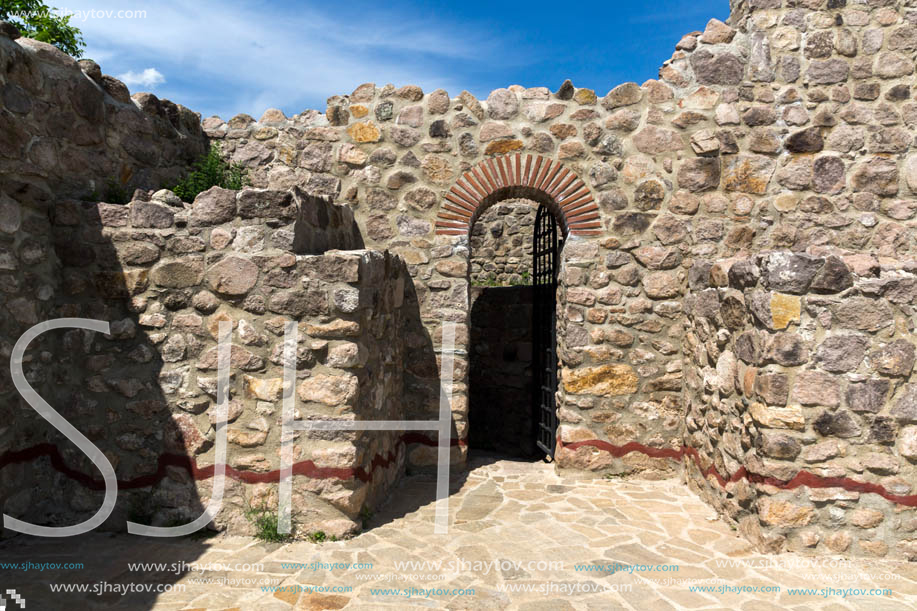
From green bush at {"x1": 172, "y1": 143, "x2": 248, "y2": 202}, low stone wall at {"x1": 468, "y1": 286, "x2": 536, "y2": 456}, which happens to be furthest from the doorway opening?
green bush at {"x1": 172, "y1": 143, "x2": 248, "y2": 202}

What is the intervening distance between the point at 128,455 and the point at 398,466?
2007mm

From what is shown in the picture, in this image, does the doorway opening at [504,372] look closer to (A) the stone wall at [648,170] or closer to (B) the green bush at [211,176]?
(A) the stone wall at [648,170]

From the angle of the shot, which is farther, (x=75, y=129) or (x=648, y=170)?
(x=648, y=170)

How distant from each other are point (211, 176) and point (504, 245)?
6341mm

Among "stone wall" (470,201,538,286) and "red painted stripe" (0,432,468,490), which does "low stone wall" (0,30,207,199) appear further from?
"stone wall" (470,201,538,286)

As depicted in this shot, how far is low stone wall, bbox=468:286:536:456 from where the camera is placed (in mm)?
7328

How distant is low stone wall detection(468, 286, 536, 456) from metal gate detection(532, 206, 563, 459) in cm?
63

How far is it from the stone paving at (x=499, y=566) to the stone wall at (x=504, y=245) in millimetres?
6442

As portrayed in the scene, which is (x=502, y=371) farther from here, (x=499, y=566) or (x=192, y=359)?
(x=192, y=359)

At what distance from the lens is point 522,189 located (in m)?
5.14

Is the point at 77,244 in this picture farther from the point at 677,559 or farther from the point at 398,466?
the point at 677,559

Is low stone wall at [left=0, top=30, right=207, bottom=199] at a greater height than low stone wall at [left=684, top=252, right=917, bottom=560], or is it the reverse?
low stone wall at [left=0, top=30, right=207, bottom=199]

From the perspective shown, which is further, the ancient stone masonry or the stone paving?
the ancient stone masonry

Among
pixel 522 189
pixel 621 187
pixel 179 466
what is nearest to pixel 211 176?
pixel 179 466
